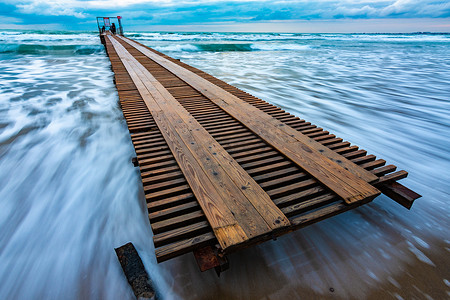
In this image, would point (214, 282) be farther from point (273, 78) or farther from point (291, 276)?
point (273, 78)

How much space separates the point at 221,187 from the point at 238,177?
22 cm

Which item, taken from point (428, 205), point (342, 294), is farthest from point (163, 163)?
point (428, 205)

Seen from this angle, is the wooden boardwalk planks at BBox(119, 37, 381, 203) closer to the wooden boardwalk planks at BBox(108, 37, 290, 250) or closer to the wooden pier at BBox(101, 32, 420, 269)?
the wooden pier at BBox(101, 32, 420, 269)

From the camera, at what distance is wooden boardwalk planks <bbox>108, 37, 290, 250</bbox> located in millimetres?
1607

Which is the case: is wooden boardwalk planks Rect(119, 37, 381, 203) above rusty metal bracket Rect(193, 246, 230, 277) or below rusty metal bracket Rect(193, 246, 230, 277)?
above

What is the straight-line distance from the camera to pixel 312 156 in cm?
251

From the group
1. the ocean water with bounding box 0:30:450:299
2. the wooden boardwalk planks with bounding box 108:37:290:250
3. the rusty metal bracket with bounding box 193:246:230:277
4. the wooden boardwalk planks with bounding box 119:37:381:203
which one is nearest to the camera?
the rusty metal bracket with bounding box 193:246:230:277

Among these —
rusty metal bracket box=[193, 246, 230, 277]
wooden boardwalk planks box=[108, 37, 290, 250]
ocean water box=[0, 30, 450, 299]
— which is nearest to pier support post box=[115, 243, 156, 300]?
ocean water box=[0, 30, 450, 299]

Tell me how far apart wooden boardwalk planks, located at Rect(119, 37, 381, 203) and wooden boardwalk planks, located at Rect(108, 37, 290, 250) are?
671 millimetres

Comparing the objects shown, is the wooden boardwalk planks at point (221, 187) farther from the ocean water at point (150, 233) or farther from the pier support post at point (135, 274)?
the pier support post at point (135, 274)

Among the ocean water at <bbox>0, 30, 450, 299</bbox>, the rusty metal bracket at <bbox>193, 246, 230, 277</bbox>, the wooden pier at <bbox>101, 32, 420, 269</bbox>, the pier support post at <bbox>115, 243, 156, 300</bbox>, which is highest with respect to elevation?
the wooden pier at <bbox>101, 32, 420, 269</bbox>

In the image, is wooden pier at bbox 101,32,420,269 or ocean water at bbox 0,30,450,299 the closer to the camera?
wooden pier at bbox 101,32,420,269

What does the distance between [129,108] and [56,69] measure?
10.0 m

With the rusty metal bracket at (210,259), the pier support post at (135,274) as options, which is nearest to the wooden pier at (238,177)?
the rusty metal bracket at (210,259)
